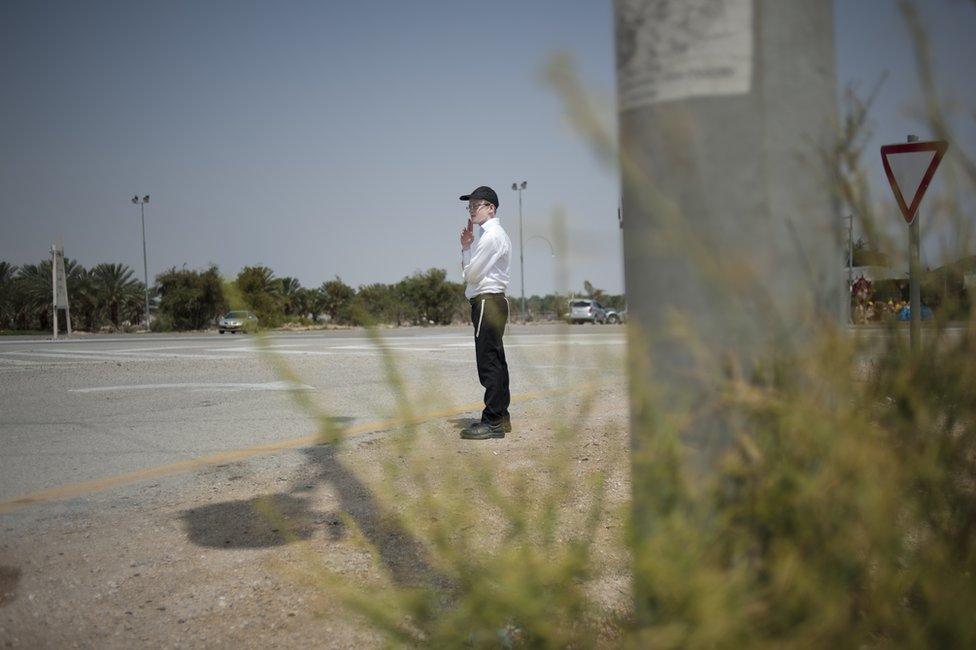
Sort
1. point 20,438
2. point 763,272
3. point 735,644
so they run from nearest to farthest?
point 735,644, point 763,272, point 20,438

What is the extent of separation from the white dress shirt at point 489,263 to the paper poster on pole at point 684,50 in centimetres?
356

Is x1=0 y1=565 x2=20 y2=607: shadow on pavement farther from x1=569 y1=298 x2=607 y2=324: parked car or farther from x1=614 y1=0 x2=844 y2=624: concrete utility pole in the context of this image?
x1=614 y1=0 x2=844 y2=624: concrete utility pole

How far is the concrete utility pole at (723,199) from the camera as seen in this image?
3.97 feet

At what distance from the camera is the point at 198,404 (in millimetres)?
7305

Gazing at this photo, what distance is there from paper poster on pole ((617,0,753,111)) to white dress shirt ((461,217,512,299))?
356 centimetres

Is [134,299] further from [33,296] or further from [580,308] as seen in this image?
[580,308]

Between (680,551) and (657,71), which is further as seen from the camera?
(657,71)

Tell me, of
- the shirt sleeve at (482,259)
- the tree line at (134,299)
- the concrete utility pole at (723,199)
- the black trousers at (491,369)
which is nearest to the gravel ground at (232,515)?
the concrete utility pole at (723,199)

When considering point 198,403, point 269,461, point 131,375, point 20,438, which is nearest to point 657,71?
point 269,461

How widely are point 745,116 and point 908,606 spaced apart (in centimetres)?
83

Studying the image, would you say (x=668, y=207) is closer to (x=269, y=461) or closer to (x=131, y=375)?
(x=269, y=461)

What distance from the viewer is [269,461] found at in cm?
462

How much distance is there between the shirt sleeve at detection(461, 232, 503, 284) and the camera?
4980mm

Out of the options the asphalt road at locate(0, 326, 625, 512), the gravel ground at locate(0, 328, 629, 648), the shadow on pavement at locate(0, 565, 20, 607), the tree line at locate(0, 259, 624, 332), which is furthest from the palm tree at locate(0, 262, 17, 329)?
the shadow on pavement at locate(0, 565, 20, 607)
